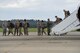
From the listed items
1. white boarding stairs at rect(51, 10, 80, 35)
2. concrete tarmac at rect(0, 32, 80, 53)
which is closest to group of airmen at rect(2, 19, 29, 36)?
white boarding stairs at rect(51, 10, 80, 35)

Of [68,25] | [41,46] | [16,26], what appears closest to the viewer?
[41,46]

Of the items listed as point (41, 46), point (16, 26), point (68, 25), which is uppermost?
point (16, 26)

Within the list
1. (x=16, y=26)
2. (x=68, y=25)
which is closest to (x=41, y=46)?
(x=68, y=25)

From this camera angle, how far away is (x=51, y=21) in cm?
3712

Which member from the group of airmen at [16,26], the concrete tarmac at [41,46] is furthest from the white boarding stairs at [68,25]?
the group of airmen at [16,26]

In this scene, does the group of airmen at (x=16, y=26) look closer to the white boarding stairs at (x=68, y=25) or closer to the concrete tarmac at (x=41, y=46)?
the white boarding stairs at (x=68, y=25)

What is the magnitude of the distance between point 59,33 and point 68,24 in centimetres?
196

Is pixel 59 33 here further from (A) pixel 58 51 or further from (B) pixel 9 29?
(A) pixel 58 51

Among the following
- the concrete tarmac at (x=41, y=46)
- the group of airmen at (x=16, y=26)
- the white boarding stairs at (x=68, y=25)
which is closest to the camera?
the concrete tarmac at (x=41, y=46)

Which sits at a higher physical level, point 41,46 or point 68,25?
point 68,25

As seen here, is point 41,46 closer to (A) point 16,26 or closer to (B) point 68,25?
(B) point 68,25

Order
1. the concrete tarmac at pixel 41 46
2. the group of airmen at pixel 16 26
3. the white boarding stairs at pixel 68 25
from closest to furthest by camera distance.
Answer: the concrete tarmac at pixel 41 46 < the white boarding stairs at pixel 68 25 < the group of airmen at pixel 16 26

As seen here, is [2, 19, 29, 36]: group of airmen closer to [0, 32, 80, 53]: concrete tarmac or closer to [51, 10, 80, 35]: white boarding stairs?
[51, 10, 80, 35]: white boarding stairs

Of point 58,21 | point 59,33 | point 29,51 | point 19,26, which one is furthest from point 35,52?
point 19,26
